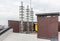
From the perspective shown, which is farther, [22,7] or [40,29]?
[22,7]

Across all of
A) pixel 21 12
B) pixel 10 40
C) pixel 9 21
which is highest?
pixel 21 12

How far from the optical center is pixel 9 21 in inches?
756

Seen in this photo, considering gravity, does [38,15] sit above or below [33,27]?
above

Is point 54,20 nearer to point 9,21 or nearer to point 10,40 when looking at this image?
point 10,40

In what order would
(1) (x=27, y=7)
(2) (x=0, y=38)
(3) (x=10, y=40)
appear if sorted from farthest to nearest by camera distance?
(1) (x=27, y=7)
(3) (x=10, y=40)
(2) (x=0, y=38)

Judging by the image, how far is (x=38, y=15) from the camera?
515 inches

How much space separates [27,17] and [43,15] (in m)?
7.69

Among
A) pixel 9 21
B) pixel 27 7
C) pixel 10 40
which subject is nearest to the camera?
pixel 10 40

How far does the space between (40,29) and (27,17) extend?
7.58 meters

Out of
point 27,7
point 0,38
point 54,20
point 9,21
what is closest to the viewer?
point 0,38

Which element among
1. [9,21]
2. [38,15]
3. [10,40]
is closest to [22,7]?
[9,21]

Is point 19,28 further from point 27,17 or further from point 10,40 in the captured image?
point 10,40

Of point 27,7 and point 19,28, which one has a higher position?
point 27,7

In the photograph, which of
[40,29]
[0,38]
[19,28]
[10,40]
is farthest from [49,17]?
[19,28]
